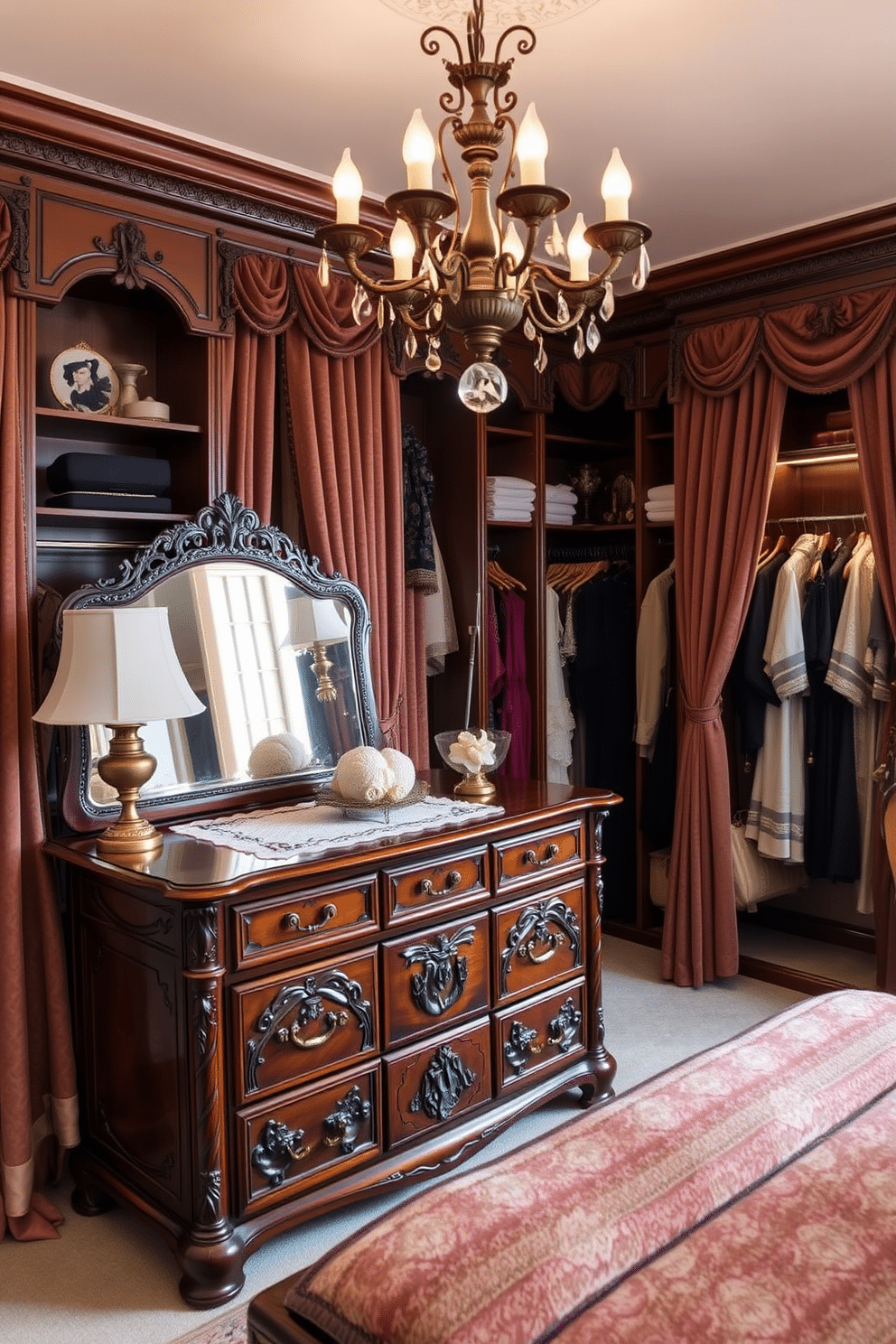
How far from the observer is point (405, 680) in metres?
3.68

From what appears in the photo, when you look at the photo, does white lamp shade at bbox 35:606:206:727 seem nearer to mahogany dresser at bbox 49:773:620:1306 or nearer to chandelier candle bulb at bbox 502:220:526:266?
mahogany dresser at bbox 49:773:620:1306

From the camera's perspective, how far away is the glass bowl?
307 cm

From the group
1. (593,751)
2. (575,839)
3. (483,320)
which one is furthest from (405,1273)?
(593,751)

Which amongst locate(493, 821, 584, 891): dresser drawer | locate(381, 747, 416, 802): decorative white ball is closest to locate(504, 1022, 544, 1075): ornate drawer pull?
locate(493, 821, 584, 891): dresser drawer

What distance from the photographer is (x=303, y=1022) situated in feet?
7.95

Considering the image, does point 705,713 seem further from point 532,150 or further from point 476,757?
point 532,150

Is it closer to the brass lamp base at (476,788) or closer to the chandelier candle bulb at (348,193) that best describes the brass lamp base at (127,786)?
the brass lamp base at (476,788)

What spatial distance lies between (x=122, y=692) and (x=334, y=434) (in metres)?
1.30

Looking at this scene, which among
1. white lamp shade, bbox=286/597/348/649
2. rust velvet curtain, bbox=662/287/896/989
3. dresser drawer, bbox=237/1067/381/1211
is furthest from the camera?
rust velvet curtain, bbox=662/287/896/989

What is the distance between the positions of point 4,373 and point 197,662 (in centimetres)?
88

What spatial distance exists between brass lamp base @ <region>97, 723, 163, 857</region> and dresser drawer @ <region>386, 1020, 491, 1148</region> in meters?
0.80

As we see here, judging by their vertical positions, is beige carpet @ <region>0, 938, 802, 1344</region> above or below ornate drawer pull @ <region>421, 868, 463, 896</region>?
below

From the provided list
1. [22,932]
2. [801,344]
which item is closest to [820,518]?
[801,344]

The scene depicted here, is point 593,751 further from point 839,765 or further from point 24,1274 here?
point 24,1274
